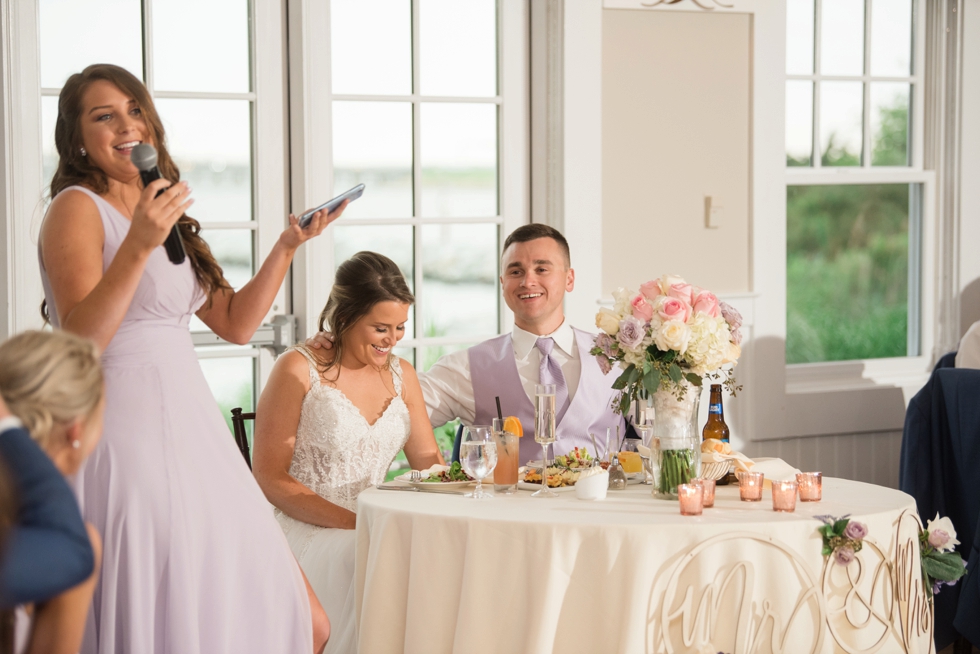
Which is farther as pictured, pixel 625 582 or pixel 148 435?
pixel 625 582

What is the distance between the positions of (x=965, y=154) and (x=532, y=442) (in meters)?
2.43

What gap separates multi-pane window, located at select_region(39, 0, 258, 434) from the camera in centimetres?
320

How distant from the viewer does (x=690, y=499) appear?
1946mm

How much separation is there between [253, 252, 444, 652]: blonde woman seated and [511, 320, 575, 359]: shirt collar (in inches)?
14.8

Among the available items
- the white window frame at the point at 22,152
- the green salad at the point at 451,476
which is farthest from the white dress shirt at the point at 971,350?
the white window frame at the point at 22,152

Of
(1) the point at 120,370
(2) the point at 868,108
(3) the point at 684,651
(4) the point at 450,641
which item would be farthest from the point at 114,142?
(2) the point at 868,108

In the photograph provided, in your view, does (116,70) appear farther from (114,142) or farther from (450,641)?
(450,641)

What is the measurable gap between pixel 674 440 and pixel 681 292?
30 centimetres

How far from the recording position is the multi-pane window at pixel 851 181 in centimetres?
411

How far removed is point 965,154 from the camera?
164 inches

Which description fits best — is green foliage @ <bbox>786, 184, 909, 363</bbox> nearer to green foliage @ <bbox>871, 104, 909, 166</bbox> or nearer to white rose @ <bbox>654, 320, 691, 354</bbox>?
green foliage @ <bbox>871, 104, 909, 166</bbox>

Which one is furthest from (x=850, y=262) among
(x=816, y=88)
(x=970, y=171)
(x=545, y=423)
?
(x=545, y=423)

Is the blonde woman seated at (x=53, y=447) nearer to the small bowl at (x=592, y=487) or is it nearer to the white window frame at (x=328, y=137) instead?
the small bowl at (x=592, y=487)

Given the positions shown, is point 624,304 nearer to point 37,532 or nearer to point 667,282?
point 667,282
